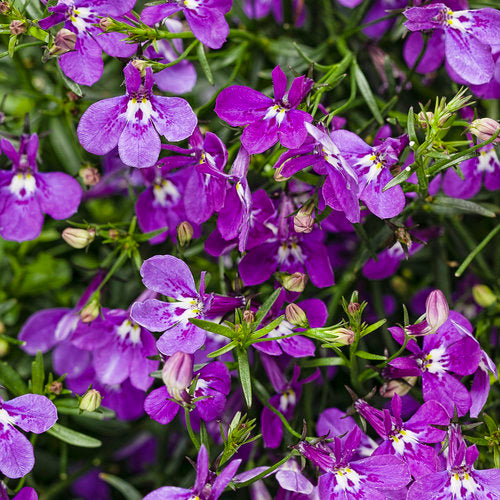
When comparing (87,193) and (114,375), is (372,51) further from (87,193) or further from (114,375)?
(114,375)

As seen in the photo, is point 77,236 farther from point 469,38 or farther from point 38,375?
point 469,38

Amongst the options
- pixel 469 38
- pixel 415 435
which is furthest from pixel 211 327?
pixel 469 38

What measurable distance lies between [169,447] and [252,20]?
762 millimetres

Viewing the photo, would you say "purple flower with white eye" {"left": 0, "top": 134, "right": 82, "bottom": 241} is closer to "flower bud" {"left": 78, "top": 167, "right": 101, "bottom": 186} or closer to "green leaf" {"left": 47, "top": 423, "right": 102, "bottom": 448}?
"flower bud" {"left": 78, "top": 167, "right": 101, "bottom": 186}

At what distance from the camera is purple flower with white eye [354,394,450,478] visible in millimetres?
882

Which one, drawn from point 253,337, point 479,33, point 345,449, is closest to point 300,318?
point 253,337


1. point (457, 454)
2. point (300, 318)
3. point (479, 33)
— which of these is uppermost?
point (479, 33)

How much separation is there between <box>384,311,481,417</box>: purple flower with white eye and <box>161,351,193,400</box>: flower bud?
0.89ft

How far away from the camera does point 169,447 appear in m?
1.32

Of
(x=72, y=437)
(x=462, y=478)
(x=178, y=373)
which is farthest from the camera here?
(x=72, y=437)

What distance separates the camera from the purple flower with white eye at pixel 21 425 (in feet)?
2.96

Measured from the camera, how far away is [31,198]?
1061 mm

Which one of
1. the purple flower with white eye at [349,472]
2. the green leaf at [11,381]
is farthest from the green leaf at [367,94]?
the green leaf at [11,381]

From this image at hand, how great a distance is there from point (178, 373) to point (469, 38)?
0.59 metres
